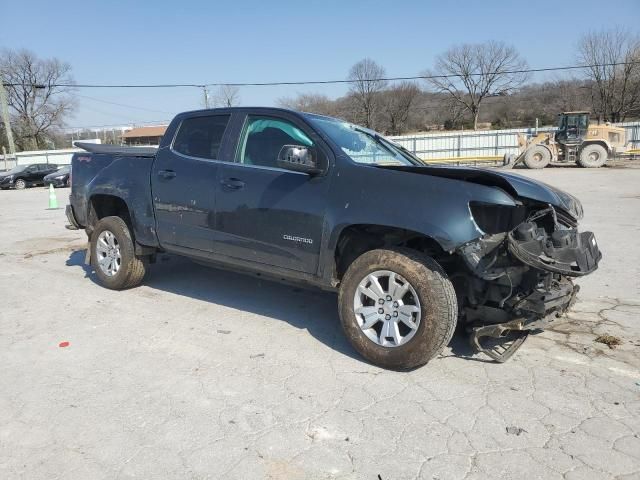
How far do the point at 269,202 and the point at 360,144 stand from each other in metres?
Result: 0.98

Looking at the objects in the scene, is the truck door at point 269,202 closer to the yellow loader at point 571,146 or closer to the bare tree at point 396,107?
the yellow loader at point 571,146

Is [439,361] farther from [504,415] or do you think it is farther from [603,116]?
[603,116]

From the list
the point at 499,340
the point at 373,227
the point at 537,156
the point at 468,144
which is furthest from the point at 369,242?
the point at 468,144

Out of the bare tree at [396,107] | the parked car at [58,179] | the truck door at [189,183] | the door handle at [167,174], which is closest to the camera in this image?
the truck door at [189,183]

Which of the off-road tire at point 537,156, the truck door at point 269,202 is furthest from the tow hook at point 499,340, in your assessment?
the off-road tire at point 537,156

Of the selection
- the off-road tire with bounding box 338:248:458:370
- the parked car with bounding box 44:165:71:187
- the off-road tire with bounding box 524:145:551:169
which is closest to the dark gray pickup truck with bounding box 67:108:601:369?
the off-road tire with bounding box 338:248:458:370

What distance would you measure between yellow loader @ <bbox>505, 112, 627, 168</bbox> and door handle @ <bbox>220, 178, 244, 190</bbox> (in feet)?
82.8

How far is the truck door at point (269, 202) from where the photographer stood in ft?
13.2

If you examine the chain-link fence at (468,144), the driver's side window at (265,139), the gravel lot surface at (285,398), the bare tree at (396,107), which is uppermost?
the bare tree at (396,107)

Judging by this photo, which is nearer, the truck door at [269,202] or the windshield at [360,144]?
the truck door at [269,202]

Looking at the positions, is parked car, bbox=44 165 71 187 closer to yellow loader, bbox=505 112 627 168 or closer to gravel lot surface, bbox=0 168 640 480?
yellow loader, bbox=505 112 627 168

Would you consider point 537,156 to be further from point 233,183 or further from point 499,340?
point 233,183

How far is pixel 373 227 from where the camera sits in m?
3.81

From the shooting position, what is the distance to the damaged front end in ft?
11.0
